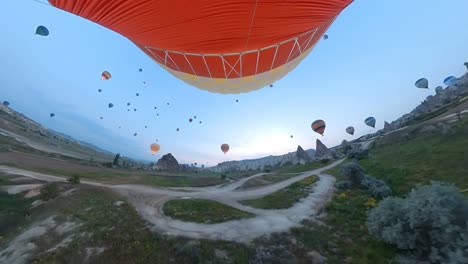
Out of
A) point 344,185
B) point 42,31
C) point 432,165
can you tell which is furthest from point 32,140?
point 432,165

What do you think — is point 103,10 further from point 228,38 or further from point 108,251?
point 108,251

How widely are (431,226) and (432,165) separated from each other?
2233 cm

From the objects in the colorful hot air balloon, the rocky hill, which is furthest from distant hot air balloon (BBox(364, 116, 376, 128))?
the rocky hill

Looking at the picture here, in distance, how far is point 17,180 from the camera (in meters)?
27.8

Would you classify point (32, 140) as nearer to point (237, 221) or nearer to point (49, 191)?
point (49, 191)

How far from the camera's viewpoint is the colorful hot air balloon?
163ft

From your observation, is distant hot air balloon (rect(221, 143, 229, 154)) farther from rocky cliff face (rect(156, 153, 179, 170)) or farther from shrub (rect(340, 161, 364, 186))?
shrub (rect(340, 161, 364, 186))

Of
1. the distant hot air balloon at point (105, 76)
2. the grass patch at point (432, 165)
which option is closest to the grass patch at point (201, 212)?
the grass patch at point (432, 165)

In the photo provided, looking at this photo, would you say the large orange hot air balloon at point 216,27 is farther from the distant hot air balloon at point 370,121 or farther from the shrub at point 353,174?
the distant hot air balloon at point 370,121

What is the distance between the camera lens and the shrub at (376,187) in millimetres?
23938

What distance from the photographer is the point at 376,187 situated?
2548 cm

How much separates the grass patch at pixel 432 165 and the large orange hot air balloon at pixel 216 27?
22.9 meters

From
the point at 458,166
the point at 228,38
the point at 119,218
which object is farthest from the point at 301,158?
the point at 228,38

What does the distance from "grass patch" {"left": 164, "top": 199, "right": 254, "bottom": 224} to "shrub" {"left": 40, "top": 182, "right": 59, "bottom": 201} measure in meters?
10.7
